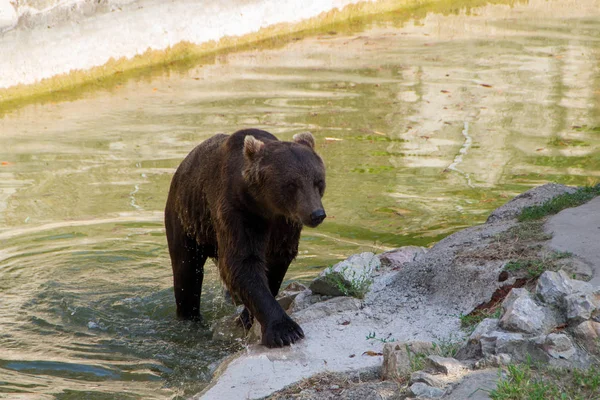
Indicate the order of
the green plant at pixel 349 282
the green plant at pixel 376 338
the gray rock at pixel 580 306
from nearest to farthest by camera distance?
1. the gray rock at pixel 580 306
2. the green plant at pixel 376 338
3. the green plant at pixel 349 282

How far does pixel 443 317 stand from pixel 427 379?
1476mm

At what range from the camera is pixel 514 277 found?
5.61 m

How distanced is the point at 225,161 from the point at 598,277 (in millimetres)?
2676

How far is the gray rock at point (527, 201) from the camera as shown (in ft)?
24.0

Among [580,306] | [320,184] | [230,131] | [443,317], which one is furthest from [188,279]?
[230,131]

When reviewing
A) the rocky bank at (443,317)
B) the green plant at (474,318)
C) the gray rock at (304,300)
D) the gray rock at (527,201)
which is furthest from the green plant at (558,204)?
the gray rock at (304,300)

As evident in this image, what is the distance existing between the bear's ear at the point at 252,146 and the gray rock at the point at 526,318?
206 cm

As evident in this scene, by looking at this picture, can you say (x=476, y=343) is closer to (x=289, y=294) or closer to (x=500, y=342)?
(x=500, y=342)

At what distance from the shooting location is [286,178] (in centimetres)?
574

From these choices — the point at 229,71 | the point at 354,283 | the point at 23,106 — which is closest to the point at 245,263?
the point at 354,283

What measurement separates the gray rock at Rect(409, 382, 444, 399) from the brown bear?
147cm

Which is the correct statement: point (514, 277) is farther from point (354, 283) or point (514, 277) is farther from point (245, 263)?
point (245, 263)

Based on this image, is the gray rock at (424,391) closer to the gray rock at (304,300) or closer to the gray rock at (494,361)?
the gray rock at (494,361)

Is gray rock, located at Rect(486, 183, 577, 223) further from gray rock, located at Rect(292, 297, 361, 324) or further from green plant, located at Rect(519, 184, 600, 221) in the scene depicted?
gray rock, located at Rect(292, 297, 361, 324)
